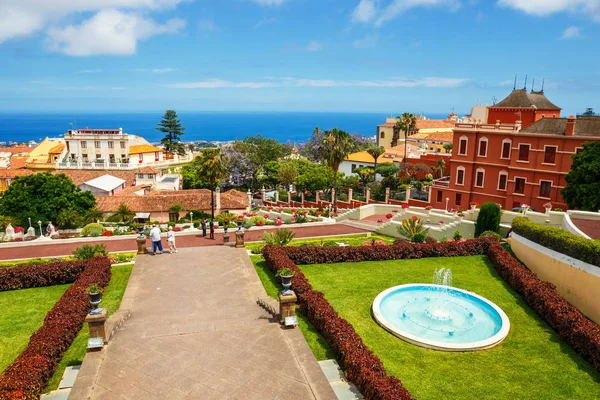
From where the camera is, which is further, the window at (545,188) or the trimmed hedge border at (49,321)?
the window at (545,188)

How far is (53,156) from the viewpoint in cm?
7188

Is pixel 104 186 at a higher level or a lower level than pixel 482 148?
lower

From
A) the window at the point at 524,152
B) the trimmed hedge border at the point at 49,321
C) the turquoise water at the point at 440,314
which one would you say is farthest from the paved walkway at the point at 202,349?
the window at the point at 524,152

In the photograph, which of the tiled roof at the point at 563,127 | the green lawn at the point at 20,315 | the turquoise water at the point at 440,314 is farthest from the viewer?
the tiled roof at the point at 563,127

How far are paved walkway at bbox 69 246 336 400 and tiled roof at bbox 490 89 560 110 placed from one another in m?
35.0

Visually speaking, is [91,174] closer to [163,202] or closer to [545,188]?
[163,202]

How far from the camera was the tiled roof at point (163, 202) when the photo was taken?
141 ft

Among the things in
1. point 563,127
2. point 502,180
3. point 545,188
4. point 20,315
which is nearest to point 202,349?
point 20,315

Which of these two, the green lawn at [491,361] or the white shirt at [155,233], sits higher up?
the white shirt at [155,233]

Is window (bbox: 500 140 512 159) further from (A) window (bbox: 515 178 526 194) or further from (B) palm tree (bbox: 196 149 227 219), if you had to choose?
(B) palm tree (bbox: 196 149 227 219)

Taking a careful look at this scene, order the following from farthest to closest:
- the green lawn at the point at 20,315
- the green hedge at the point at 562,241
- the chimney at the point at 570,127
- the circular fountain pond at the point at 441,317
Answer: the chimney at the point at 570,127, the green hedge at the point at 562,241, the circular fountain pond at the point at 441,317, the green lawn at the point at 20,315

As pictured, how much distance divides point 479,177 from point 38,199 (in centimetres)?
3876

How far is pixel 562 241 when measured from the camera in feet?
58.6

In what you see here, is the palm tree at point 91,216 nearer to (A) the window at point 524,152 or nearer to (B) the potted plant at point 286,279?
(B) the potted plant at point 286,279
